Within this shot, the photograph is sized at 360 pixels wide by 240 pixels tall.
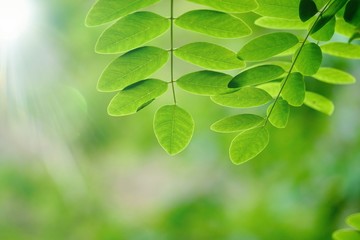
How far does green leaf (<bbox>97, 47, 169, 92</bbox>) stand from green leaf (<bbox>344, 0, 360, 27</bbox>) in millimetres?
329

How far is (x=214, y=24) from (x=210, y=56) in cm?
6

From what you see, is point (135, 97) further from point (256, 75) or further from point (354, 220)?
point (354, 220)

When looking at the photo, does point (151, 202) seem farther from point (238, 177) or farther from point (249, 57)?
point (249, 57)

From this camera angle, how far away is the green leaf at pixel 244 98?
90 centimetres

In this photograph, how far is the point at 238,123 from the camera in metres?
0.94

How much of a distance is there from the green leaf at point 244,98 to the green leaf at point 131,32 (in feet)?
0.54

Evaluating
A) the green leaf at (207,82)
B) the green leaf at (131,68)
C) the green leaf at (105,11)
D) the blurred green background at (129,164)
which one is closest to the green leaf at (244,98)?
the green leaf at (207,82)

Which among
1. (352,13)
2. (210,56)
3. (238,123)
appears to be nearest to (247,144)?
(238,123)

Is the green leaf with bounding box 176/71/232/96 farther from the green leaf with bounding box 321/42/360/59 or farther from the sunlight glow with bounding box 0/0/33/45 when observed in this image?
the sunlight glow with bounding box 0/0/33/45

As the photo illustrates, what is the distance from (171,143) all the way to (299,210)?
8.59ft

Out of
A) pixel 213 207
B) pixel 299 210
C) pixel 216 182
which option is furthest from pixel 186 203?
pixel 299 210

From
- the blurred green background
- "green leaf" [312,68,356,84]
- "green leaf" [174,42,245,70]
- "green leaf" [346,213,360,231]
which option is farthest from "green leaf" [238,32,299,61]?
the blurred green background

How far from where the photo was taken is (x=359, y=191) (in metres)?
2.70

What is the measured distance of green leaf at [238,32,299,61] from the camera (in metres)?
0.87
